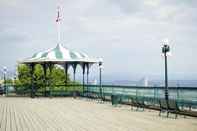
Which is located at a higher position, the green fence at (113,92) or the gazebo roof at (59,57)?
the gazebo roof at (59,57)

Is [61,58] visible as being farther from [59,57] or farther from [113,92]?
[113,92]

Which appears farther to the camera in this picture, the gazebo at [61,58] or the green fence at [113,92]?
the gazebo at [61,58]

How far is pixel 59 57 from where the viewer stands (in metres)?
36.2

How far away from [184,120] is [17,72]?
37013mm

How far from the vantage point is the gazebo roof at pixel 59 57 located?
35.7 m

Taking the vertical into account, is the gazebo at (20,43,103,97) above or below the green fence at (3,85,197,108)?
above

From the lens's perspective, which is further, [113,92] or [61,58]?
[61,58]

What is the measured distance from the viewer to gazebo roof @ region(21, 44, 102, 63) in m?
35.7

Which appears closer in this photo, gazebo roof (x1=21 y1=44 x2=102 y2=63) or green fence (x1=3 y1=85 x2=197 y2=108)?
green fence (x1=3 y1=85 x2=197 y2=108)

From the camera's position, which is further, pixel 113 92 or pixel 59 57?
pixel 59 57

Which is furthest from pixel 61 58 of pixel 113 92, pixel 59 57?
pixel 113 92

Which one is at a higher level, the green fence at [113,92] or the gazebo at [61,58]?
the gazebo at [61,58]

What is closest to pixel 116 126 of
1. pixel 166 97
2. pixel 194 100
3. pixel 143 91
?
pixel 194 100

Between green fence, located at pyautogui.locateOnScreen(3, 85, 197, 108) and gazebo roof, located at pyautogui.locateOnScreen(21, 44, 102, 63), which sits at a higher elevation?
gazebo roof, located at pyautogui.locateOnScreen(21, 44, 102, 63)
